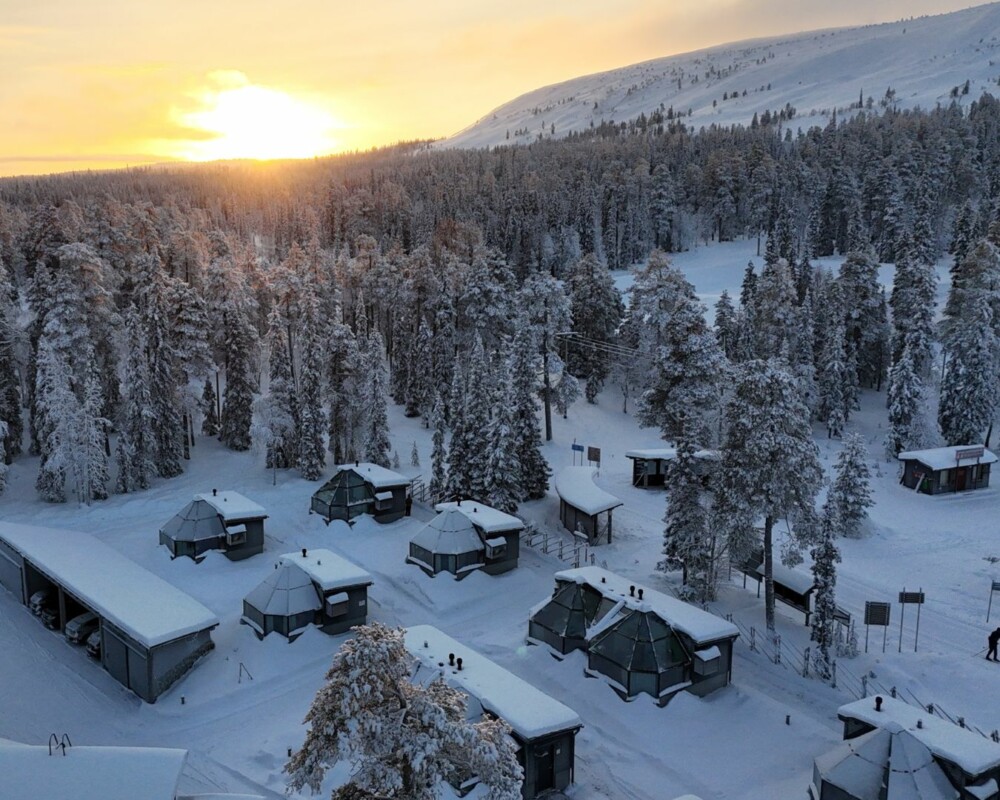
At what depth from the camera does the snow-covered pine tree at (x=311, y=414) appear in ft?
152

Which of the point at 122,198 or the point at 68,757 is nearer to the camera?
the point at 68,757

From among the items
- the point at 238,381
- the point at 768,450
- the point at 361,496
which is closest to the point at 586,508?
the point at 361,496

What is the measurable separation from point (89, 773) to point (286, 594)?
42.5 ft

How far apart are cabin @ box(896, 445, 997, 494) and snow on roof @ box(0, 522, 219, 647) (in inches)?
1610

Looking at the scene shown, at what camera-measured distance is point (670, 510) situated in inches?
1252

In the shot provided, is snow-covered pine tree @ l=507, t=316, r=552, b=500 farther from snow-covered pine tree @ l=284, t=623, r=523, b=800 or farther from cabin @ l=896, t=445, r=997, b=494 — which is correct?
snow-covered pine tree @ l=284, t=623, r=523, b=800

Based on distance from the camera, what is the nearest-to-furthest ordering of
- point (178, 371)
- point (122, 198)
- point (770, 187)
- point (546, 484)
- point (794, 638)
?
1. point (794, 638)
2. point (546, 484)
3. point (178, 371)
4. point (770, 187)
5. point (122, 198)

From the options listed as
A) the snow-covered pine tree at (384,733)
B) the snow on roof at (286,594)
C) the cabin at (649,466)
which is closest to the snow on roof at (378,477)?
the snow on roof at (286,594)

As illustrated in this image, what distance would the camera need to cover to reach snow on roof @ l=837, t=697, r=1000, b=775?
1941 cm

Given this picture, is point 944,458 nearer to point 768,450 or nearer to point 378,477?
point 768,450

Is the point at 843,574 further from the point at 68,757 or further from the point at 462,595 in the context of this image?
the point at 68,757

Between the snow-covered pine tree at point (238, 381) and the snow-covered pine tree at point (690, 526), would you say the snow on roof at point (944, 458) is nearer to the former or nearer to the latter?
the snow-covered pine tree at point (690, 526)

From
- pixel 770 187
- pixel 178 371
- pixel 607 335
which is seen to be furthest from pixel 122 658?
pixel 770 187

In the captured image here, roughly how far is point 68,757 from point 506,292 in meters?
44.9
